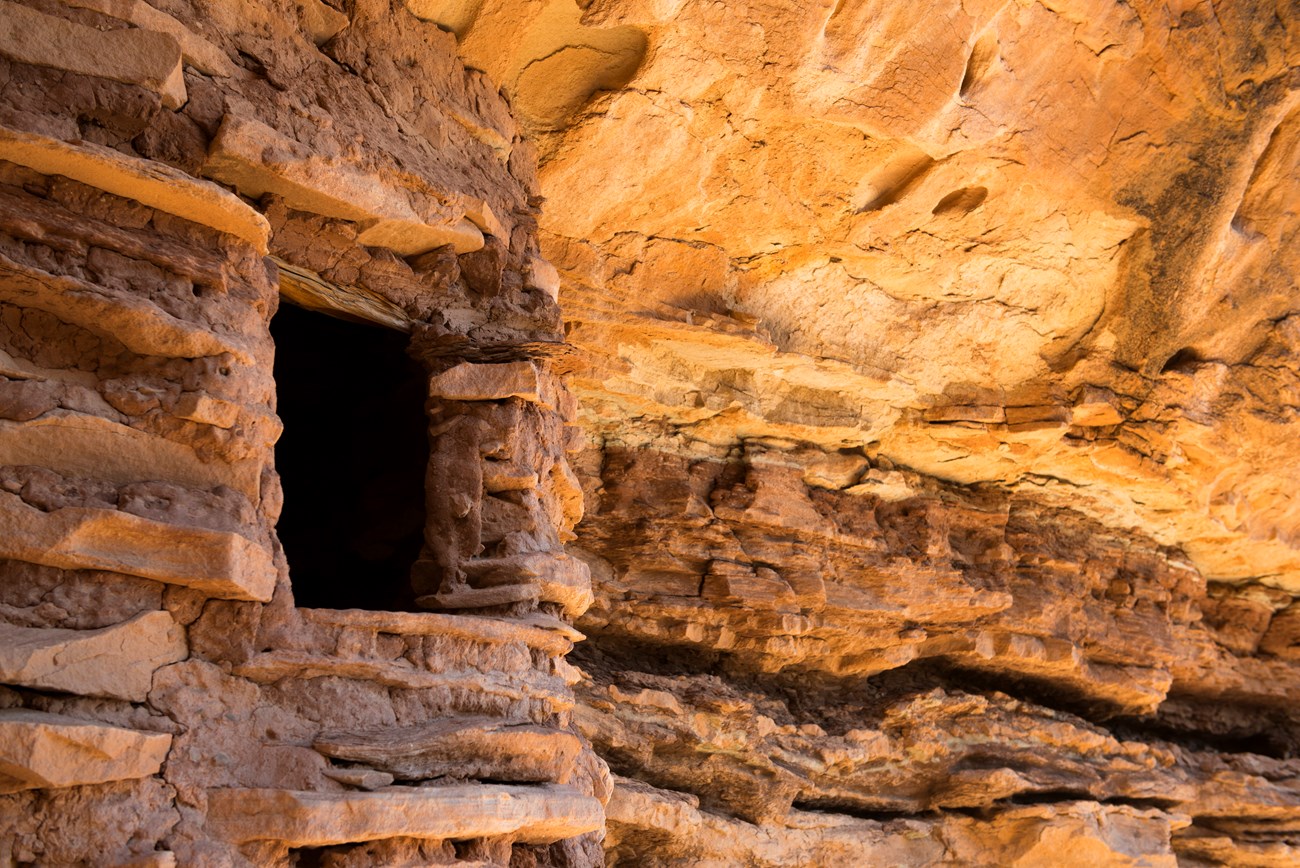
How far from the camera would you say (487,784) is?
9.80ft

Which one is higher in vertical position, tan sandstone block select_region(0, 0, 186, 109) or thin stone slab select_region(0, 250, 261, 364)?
tan sandstone block select_region(0, 0, 186, 109)

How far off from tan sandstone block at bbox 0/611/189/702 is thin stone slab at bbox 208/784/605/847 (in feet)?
0.98

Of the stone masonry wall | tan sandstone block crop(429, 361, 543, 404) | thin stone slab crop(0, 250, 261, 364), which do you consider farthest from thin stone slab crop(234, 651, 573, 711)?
tan sandstone block crop(429, 361, 543, 404)

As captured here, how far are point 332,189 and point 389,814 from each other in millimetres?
1614

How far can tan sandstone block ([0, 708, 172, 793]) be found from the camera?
2.32 meters

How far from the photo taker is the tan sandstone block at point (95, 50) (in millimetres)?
2789

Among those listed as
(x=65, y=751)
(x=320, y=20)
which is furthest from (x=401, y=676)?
(x=320, y=20)

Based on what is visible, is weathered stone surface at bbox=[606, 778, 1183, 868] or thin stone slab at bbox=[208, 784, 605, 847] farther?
weathered stone surface at bbox=[606, 778, 1183, 868]

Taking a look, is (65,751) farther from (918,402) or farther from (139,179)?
(918,402)

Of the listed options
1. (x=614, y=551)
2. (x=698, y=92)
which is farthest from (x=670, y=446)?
(x=698, y=92)

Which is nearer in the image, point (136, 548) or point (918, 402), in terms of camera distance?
point (136, 548)

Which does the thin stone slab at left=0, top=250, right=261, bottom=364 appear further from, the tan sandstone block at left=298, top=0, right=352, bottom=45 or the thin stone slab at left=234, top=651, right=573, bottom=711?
the tan sandstone block at left=298, top=0, right=352, bottom=45

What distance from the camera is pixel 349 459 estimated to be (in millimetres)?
4543

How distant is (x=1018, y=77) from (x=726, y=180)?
112cm
